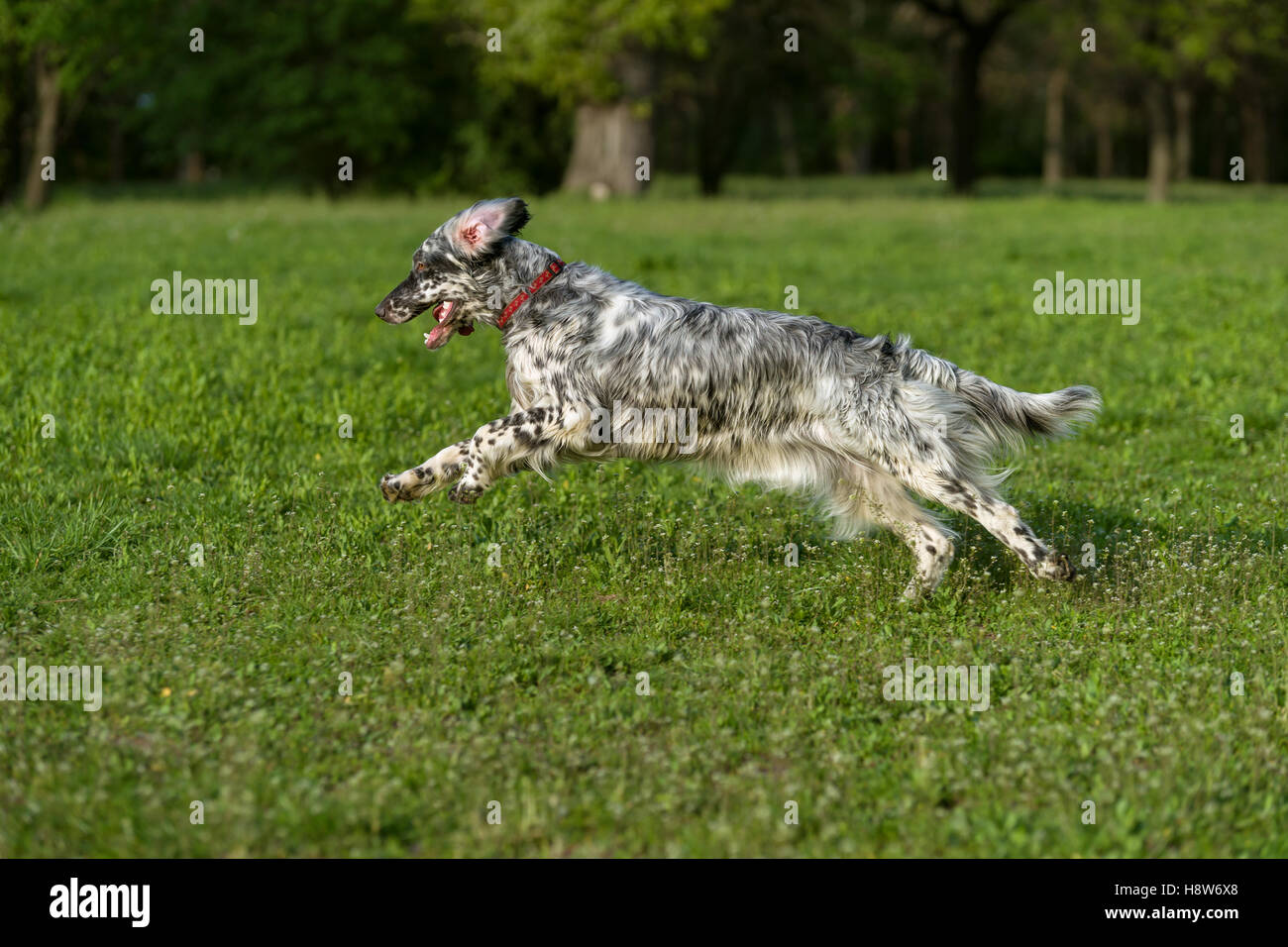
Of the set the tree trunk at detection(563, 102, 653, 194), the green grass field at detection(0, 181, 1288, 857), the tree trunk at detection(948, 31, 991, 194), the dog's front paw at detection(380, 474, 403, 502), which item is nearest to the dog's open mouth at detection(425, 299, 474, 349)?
the dog's front paw at detection(380, 474, 403, 502)

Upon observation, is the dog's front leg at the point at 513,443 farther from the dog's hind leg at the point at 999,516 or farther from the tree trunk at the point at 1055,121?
the tree trunk at the point at 1055,121

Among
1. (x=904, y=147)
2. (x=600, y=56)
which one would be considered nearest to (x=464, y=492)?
(x=600, y=56)

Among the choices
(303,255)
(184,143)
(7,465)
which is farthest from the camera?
(184,143)

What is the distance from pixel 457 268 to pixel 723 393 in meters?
1.43

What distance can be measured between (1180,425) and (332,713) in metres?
7.29

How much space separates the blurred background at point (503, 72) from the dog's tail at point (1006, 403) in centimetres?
2194

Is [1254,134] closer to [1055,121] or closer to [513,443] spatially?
[1055,121]

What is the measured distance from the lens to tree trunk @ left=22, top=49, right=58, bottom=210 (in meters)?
27.9

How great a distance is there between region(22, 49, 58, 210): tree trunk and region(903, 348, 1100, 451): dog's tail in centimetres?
2545
